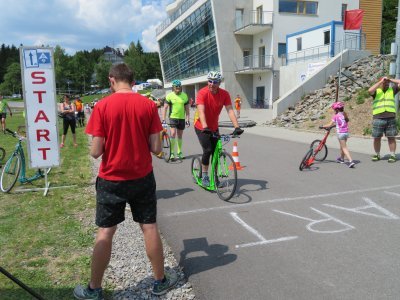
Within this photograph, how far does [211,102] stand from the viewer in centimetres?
658

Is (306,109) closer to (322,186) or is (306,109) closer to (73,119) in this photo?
(73,119)

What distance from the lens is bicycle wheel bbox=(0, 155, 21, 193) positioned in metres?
7.15

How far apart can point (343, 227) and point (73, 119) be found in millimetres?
11023

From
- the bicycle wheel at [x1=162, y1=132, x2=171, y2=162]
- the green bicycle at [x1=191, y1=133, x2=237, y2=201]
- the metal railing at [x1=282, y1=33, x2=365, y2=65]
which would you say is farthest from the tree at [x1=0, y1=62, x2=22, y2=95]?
the green bicycle at [x1=191, y1=133, x2=237, y2=201]

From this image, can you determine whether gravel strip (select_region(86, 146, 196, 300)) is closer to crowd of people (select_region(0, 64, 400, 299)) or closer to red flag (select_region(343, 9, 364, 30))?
crowd of people (select_region(0, 64, 400, 299))

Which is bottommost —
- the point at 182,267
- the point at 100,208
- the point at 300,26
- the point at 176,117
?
the point at 182,267

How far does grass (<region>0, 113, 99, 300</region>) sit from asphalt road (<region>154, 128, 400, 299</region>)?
1074 mm

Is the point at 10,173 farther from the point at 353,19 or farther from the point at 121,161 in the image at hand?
the point at 353,19

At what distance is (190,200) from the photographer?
20.8ft

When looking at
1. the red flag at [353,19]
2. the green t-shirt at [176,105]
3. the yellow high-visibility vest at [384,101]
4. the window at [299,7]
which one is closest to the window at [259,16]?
the window at [299,7]

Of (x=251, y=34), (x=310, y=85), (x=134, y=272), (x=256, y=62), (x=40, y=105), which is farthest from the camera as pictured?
(x=251, y=34)

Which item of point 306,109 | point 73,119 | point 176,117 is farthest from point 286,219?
point 306,109

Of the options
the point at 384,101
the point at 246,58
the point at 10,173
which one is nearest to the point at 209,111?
the point at 10,173

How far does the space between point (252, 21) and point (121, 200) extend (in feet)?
129
